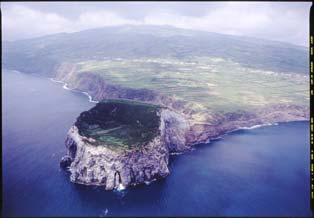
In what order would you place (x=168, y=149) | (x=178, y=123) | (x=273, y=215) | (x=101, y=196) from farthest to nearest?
(x=178, y=123), (x=168, y=149), (x=101, y=196), (x=273, y=215)

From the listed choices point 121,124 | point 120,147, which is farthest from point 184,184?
point 121,124

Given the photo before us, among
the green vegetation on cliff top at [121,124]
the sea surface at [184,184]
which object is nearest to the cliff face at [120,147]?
the green vegetation on cliff top at [121,124]

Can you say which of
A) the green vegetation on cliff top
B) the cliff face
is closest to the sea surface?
the cliff face

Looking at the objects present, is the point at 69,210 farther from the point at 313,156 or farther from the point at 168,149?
the point at 313,156

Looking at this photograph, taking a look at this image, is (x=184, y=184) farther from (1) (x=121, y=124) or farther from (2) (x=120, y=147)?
(1) (x=121, y=124)

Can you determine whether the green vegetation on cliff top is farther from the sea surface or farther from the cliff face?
the sea surface

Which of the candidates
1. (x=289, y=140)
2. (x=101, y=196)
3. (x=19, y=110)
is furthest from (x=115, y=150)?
(x=19, y=110)

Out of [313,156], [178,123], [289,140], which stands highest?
[313,156]
